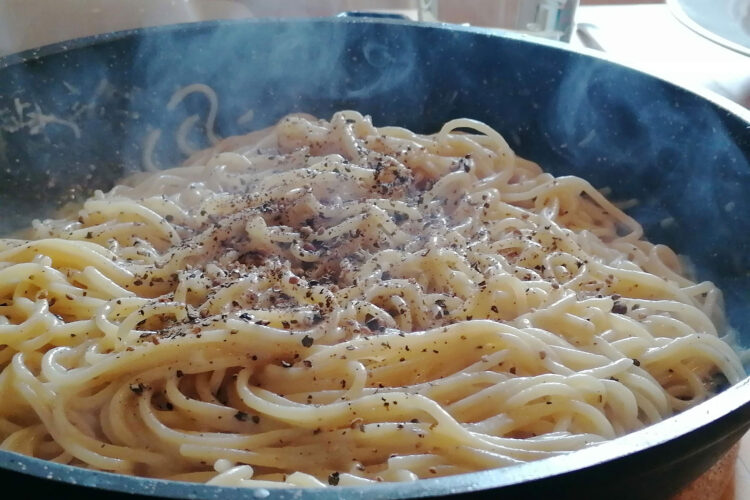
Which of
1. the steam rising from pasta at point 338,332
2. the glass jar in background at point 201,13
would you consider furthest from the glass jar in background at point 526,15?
the steam rising from pasta at point 338,332

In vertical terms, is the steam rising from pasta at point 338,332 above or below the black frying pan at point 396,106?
below

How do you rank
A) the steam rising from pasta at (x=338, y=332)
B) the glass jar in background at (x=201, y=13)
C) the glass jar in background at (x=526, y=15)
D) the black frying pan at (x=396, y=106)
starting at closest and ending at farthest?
the steam rising from pasta at (x=338, y=332), the black frying pan at (x=396, y=106), the glass jar in background at (x=201, y=13), the glass jar in background at (x=526, y=15)

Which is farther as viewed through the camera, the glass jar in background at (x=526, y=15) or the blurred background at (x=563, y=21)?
the glass jar in background at (x=526, y=15)

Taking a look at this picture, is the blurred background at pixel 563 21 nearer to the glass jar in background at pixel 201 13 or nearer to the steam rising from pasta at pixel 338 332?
the glass jar in background at pixel 201 13

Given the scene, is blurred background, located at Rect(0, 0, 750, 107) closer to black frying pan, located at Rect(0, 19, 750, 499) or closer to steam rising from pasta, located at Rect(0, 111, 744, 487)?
black frying pan, located at Rect(0, 19, 750, 499)

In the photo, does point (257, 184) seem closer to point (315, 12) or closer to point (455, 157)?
point (455, 157)

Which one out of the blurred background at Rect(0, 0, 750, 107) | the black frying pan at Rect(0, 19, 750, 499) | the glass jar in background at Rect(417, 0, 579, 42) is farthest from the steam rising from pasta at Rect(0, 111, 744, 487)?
the glass jar in background at Rect(417, 0, 579, 42)

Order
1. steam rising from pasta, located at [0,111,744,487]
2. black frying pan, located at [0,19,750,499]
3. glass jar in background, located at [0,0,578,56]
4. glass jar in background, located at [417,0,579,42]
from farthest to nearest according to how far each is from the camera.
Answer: glass jar in background, located at [417,0,579,42]
glass jar in background, located at [0,0,578,56]
black frying pan, located at [0,19,750,499]
steam rising from pasta, located at [0,111,744,487]
